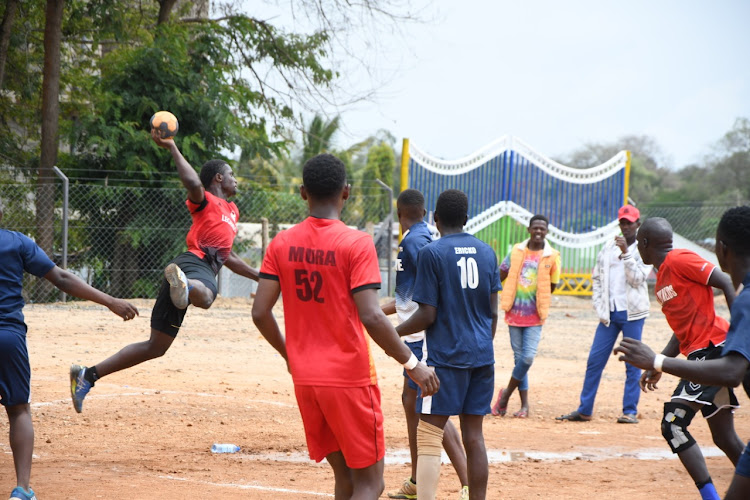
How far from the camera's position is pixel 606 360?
368 inches

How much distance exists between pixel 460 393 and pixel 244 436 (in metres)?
3.32

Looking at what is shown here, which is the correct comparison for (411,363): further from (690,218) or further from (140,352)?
(690,218)

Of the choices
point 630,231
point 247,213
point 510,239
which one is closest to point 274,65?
point 247,213

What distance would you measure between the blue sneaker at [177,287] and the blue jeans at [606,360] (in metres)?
4.94

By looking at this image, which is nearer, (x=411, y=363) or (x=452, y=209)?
(x=411, y=363)

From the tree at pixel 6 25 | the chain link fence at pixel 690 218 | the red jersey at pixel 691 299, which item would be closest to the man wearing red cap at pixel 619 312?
the red jersey at pixel 691 299

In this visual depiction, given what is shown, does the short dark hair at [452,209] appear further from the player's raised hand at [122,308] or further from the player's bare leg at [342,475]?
the player's raised hand at [122,308]

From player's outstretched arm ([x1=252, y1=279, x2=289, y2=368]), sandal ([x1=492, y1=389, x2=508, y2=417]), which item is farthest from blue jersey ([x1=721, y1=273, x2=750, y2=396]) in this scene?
sandal ([x1=492, y1=389, x2=508, y2=417])

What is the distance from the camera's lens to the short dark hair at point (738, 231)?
Result: 13.3 ft

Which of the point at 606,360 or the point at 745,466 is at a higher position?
the point at 745,466

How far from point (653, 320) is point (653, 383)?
16485 millimetres

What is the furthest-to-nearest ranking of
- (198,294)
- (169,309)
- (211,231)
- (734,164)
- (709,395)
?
1. (734,164)
2. (211,231)
3. (169,309)
4. (198,294)
5. (709,395)

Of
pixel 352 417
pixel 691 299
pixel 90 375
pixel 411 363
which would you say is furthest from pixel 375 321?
pixel 90 375

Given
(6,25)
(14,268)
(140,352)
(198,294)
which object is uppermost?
(6,25)
